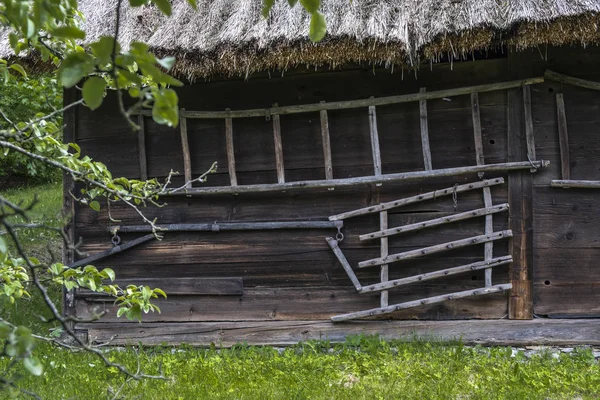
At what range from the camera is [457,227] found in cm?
495

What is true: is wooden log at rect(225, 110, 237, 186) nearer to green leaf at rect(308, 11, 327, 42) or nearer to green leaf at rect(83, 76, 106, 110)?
green leaf at rect(308, 11, 327, 42)

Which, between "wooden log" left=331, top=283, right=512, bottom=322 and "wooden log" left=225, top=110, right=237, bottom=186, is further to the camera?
"wooden log" left=225, top=110, right=237, bottom=186

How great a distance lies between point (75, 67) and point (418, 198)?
4.10 m

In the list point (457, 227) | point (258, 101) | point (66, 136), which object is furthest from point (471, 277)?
point (66, 136)

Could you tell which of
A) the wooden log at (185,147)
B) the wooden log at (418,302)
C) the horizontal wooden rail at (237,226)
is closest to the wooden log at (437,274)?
the wooden log at (418,302)

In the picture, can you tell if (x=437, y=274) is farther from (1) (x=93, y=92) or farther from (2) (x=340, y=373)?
(1) (x=93, y=92)

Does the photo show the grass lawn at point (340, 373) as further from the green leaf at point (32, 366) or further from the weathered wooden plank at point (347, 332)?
the green leaf at point (32, 366)

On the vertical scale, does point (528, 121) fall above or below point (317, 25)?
below

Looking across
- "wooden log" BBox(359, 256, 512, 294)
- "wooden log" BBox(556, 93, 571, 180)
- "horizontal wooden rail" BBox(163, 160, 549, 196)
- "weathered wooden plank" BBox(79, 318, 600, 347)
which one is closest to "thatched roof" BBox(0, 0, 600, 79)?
"wooden log" BBox(556, 93, 571, 180)

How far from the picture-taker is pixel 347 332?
5.05m

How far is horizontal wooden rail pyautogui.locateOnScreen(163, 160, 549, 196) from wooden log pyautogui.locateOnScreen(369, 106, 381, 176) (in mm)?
76

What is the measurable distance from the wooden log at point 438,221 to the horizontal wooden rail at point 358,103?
0.91 meters

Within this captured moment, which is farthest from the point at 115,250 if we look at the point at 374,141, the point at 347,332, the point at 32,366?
the point at 32,366

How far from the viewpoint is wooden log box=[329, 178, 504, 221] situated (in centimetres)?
483
